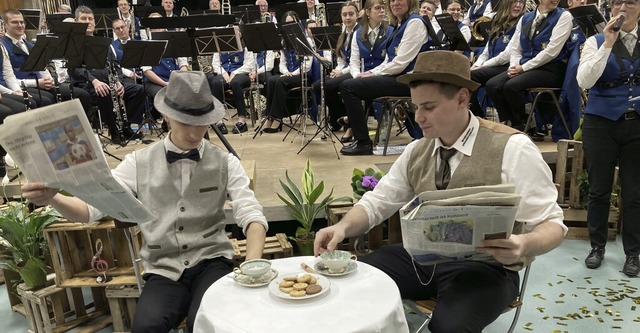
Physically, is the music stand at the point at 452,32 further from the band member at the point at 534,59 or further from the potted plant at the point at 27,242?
the potted plant at the point at 27,242

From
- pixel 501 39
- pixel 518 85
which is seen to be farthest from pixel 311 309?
pixel 501 39

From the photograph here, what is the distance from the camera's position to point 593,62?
120 inches

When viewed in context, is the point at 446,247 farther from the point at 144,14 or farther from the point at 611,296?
the point at 144,14

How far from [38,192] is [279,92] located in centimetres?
562

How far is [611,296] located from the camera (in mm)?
3023

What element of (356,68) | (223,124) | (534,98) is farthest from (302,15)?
(534,98)

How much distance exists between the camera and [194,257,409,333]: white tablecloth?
1.45m

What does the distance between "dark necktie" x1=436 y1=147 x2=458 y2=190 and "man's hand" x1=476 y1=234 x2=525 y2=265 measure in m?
0.47

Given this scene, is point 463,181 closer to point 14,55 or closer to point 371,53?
point 371,53

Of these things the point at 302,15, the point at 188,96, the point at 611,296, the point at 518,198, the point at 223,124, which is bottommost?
the point at 611,296

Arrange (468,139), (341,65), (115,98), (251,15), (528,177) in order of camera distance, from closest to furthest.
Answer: (528,177), (468,139), (115,98), (341,65), (251,15)

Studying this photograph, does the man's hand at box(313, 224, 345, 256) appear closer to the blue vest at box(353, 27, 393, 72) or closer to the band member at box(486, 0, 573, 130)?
the band member at box(486, 0, 573, 130)

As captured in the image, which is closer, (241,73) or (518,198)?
(518,198)

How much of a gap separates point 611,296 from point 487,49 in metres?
3.77
